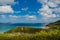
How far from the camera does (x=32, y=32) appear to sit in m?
3.64

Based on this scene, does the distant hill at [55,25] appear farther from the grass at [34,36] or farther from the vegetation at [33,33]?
the grass at [34,36]

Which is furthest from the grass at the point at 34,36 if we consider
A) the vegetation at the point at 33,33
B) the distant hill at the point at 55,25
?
the distant hill at the point at 55,25

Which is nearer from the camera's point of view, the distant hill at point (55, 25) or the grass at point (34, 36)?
the grass at point (34, 36)

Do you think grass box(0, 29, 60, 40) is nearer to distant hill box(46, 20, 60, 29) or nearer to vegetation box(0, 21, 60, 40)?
vegetation box(0, 21, 60, 40)

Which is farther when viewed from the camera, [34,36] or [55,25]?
[55,25]

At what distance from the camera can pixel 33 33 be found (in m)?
3.62

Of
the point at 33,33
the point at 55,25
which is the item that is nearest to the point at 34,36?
the point at 33,33

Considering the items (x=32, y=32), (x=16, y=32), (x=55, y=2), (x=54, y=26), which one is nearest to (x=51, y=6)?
(x=55, y=2)

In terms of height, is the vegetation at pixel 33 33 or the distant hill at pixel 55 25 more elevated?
the distant hill at pixel 55 25

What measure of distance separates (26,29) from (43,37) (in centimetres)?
40

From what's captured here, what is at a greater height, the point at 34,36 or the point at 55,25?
the point at 55,25

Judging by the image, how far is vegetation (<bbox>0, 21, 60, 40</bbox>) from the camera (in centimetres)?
355

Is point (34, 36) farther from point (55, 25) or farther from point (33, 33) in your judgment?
point (55, 25)

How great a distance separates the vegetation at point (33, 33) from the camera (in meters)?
3.55
